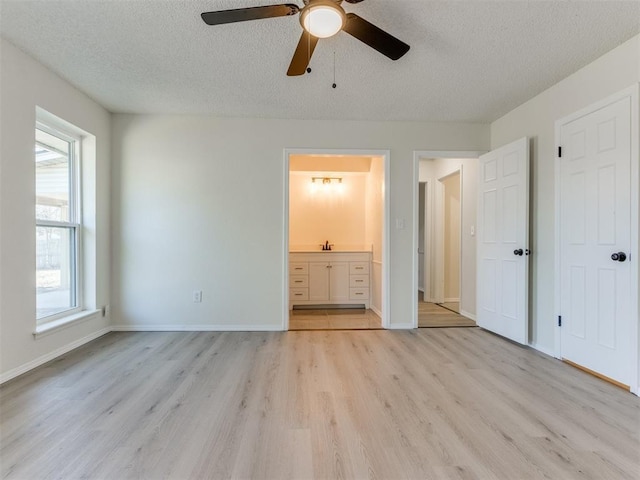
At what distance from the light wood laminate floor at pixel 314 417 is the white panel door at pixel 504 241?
19.8 inches

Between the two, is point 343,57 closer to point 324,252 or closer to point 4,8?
point 4,8

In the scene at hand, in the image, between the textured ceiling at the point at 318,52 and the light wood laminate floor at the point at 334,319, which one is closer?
the textured ceiling at the point at 318,52

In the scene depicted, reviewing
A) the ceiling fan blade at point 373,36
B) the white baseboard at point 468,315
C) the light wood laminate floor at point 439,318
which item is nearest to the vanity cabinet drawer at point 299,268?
the light wood laminate floor at point 439,318

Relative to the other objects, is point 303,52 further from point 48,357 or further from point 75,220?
point 48,357

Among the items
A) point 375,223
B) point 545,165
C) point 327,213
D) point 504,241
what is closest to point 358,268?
point 375,223

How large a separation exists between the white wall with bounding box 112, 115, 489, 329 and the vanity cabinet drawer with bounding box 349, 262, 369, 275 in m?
1.53

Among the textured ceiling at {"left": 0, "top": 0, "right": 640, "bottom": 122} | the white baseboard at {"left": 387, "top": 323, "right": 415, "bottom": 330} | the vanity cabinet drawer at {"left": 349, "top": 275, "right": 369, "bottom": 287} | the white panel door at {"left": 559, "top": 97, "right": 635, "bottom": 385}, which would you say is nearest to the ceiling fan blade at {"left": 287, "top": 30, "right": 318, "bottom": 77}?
the textured ceiling at {"left": 0, "top": 0, "right": 640, "bottom": 122}

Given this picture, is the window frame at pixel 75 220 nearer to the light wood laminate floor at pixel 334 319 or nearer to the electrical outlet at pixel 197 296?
the electrical outlet at pixel 197 296

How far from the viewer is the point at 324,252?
4.80 metres

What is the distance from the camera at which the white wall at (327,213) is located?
537 centimetres

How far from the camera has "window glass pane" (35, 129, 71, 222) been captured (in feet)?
8.93

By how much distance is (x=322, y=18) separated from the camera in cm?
156

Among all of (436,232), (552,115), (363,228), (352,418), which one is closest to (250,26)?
(352,418)

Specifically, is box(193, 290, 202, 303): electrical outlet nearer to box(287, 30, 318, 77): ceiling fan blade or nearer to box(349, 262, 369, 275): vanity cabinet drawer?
box(349, 262, 369, 275): vanity cabinet drawer
